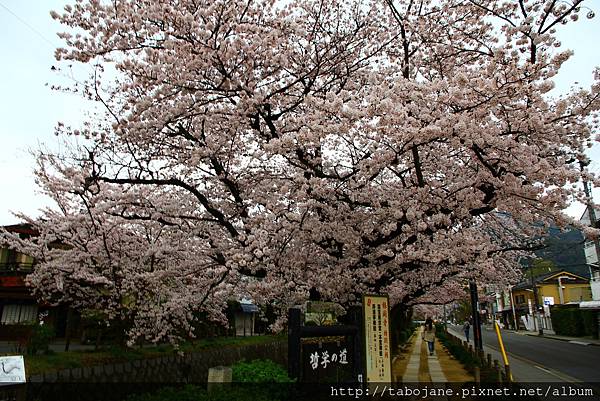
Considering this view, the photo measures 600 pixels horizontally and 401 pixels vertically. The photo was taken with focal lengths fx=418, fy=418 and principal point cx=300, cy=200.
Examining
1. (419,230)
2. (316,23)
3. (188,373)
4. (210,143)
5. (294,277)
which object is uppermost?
(316,23)

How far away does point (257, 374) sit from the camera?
7398 millimetres

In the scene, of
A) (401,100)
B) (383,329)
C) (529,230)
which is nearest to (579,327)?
(529,230)

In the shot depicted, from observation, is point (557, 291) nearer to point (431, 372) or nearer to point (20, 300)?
point (431, 372)

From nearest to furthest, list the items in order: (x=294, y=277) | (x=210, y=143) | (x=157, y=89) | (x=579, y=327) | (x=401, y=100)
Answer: (x=401, y=100), (x=157, y=89), (x=210, y=143), (x=294, y=277), (x=579, y=327)

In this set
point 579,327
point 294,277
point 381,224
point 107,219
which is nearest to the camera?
point 381,224

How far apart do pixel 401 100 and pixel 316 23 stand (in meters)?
2.88

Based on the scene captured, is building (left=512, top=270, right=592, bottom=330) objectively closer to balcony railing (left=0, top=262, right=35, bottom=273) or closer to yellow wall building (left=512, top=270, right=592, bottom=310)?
yellow wall building (left=512, top=270, right=592, bottom=310)

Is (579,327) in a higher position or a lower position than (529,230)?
lower

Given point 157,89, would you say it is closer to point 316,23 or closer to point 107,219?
point 316,23

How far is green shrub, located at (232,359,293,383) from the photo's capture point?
7.28 meters

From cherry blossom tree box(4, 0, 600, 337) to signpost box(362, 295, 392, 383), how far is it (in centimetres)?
91

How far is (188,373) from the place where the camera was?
27.7ft

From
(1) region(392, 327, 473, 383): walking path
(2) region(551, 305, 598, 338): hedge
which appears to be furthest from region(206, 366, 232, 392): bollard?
(2) region(551, 305, 598, 338): hedge

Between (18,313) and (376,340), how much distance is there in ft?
88.5
